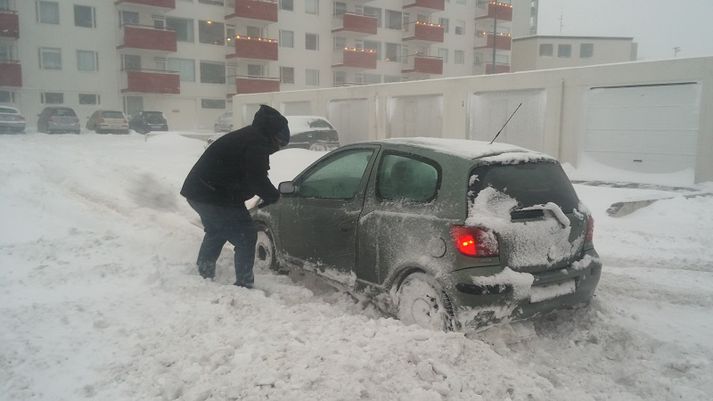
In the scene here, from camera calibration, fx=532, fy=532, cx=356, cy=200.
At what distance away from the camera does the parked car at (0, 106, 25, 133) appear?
25.1 metres

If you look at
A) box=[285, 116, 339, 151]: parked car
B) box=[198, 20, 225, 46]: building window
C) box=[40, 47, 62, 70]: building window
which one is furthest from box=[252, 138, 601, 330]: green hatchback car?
box=[198, 20, 225, 46]: building window

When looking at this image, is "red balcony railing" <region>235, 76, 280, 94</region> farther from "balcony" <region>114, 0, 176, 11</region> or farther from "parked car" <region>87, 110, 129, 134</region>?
"parked car" <region>87, 110, 129, 134</region>

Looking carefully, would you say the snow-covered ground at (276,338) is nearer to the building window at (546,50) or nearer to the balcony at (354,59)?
the balcony at (354,59)

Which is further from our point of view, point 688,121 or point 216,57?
point 216,57

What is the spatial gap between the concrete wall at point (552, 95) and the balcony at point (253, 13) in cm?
1838

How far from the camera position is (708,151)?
42.2 ft

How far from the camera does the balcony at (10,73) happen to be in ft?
101

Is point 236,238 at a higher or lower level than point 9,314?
higher

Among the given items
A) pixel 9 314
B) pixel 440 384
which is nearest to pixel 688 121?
pixel 440 384

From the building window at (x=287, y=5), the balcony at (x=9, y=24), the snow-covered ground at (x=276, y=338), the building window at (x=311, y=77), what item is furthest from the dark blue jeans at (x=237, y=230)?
the building window at (x=287, y=5)

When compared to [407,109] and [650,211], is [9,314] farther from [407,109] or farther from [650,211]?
[407,109]

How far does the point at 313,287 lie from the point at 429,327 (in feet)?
5.76

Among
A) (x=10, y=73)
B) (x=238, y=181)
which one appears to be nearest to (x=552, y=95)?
(x=238, y=181)

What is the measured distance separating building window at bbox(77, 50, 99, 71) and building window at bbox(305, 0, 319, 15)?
611 inches
